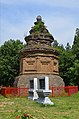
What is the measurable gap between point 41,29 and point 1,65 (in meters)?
15.5

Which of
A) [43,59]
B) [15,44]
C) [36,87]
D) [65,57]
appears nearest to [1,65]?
[15,44]

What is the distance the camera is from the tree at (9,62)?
143 feet

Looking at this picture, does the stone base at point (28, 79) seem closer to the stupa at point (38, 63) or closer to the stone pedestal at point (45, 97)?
the stupa at point (38, 63)

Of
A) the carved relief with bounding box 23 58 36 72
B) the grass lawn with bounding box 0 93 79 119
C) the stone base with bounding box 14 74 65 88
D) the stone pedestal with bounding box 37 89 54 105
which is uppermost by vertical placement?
the carved relief with bounding box 23 58 36 72

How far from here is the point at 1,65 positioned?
44375 mm

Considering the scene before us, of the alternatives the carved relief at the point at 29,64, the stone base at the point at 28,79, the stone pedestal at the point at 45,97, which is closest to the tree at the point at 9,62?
the carved relief at the point at 29,64

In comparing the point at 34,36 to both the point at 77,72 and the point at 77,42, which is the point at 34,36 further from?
the point at 77,42

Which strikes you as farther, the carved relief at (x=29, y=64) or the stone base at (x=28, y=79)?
the carved relief at (x=29, y=64)

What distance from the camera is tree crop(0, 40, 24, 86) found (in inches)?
1720

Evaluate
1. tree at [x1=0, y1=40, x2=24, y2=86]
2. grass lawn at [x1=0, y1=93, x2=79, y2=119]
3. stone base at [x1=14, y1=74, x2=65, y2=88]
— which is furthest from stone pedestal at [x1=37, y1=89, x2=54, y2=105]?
tree at [x1=0, y1=40, x2=24, y2=86]

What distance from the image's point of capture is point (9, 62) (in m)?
44.6

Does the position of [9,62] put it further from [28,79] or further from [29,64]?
[28,79]

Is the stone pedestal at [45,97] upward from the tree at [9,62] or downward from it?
downward

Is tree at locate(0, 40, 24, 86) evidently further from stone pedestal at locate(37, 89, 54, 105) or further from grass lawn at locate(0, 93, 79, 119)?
grass lawn at locate(0, 93, 79, 119)
